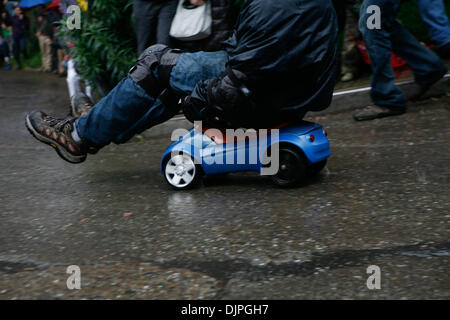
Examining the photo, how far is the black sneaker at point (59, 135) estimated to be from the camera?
3.70 m

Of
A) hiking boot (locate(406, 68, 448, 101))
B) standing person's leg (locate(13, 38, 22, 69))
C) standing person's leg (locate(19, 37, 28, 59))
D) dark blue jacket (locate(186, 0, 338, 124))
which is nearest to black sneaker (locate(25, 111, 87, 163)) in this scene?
dark blue jacket (locate(186, 0, 338, 124))

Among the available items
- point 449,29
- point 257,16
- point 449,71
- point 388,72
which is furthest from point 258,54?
point 449,71

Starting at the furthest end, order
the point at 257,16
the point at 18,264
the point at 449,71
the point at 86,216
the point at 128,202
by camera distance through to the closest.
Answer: the point at 449,71 < the point at 128,202 < the point at 86,216 < the point at 257,16 < the point at 18,264

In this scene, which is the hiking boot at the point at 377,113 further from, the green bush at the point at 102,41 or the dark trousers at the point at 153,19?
the green bush at the point at 102,41

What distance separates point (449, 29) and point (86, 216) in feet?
10.9

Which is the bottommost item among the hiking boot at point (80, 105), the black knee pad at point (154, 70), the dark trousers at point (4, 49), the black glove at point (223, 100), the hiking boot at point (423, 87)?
the dark trousers at point (4, 49)

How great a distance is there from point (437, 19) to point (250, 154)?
2400mm

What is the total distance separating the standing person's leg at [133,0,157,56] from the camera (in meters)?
5.14

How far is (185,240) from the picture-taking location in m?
2.76

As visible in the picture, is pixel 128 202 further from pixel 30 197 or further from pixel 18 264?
pixel 18 264

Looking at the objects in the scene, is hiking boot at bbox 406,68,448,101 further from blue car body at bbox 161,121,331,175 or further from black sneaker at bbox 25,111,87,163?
black sneaker at bbox 25,111,87,163

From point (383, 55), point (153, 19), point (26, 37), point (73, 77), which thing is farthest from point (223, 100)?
point (26, 37)

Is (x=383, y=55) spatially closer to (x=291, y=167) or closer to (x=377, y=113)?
(x=377, y=113)

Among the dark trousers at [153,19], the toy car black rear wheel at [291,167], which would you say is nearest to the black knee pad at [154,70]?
the toy car black rear wheel at [291,167]
